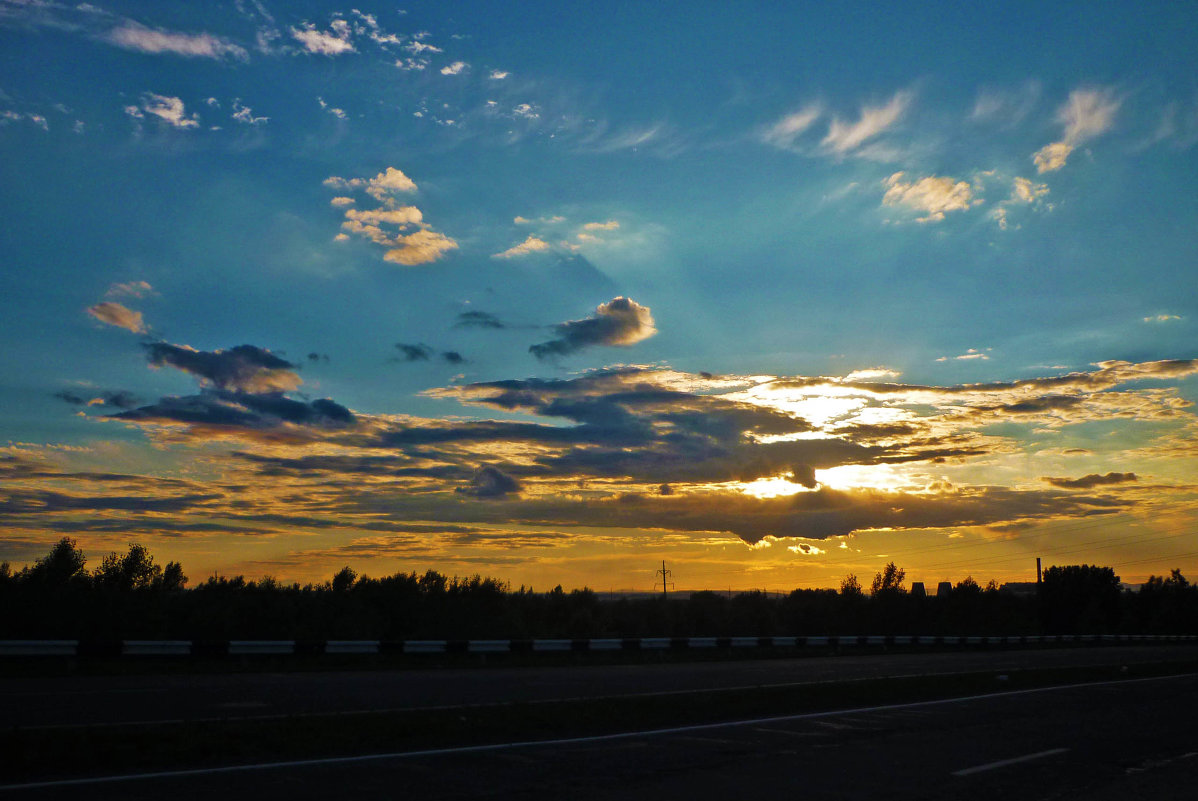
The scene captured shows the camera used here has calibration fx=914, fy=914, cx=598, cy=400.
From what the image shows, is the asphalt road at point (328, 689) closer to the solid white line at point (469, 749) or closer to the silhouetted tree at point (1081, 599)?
the solid white line at point (469, 749)

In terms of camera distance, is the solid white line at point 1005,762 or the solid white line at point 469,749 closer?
the solid white line at point 469,749

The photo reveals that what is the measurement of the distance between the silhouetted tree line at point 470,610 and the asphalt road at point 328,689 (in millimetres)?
21736

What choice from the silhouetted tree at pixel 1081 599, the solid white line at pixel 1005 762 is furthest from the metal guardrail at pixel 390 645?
the silhouetted tree at pixel 1081 599

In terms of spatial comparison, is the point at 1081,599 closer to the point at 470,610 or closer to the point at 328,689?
the point at 470,610

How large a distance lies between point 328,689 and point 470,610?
1581 inches


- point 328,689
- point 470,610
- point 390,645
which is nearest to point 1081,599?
point 470,610

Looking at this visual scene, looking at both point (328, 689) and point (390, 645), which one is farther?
point (390, 645)

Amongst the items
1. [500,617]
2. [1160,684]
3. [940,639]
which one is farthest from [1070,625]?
[1160,684]

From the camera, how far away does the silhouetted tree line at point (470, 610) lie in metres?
45.8

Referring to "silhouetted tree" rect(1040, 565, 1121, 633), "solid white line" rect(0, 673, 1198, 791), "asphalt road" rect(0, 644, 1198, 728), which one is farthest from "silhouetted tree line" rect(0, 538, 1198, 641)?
"solid white line" rect(0, 673, 1198, 791)

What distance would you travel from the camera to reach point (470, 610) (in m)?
61.5

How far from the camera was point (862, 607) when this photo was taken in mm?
98625

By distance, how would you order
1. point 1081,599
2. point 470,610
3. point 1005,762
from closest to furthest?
point 1005,762 → point 470,610 → point 1081,599

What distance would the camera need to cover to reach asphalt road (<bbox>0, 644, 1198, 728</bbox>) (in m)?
16.3
